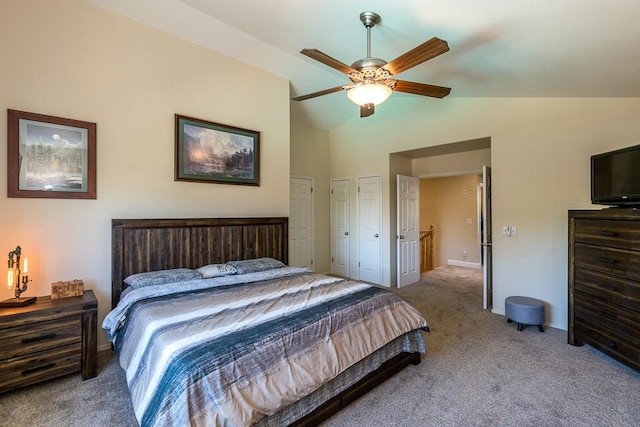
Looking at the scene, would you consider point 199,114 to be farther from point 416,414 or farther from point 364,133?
point 416,414

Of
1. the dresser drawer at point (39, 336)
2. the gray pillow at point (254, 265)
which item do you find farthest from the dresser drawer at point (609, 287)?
the dresser drawer at point (39, 336)

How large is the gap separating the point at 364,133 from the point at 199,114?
3.12 metres

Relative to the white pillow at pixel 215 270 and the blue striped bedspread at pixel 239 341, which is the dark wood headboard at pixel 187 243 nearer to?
the white pillow at pixel 215 270

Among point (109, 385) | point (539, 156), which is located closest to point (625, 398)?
point (539, 156)

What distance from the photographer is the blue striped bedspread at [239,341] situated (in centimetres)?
141

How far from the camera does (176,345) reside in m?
1.59

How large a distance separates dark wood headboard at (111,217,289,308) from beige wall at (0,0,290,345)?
134 millimetres

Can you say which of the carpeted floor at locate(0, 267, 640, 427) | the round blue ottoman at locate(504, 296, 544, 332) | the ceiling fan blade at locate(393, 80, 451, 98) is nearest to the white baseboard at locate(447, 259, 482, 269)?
the round blue ottoman at locate(504, 296, 544, 332)

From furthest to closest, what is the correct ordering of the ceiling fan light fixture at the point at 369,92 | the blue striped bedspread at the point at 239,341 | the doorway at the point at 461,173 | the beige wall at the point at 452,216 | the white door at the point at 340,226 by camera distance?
1. the beige wall at the point at 452,216
2. the white door at the point at 340,226
3. the doorway at the point at 461,173
4. the ceiling fan light fixture at the point at 369,92
5. the blue striped bedspread at the point at 239,341

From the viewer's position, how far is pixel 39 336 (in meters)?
2.24

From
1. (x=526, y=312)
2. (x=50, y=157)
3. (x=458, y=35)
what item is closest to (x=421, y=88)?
(x=458, y=35)

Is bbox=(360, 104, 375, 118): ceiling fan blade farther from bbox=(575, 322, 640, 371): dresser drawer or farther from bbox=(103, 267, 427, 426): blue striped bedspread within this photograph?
bbox=(575, 322, 640, 371): dresser drawer

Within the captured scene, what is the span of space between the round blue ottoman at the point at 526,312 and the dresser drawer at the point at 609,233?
90 centimetres

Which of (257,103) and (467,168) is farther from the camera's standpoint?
(467,168)
